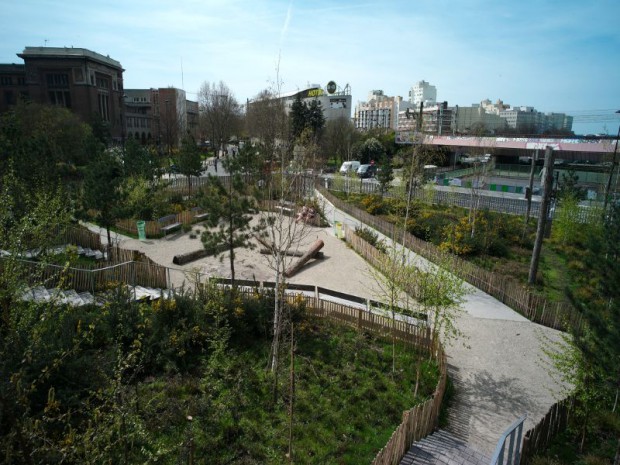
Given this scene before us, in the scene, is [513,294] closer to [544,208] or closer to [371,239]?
[544,208]

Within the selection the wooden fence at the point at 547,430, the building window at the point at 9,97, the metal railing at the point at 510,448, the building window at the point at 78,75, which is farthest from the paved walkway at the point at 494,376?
the building window at the point at 9,97

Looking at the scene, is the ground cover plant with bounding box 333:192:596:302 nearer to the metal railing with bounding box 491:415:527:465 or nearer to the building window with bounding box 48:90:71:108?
the metal railing with bounding box 491:415:527:465

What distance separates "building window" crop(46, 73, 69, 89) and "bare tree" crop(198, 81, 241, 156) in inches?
889

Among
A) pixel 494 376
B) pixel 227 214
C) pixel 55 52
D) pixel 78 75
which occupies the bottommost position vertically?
pixel 494 376

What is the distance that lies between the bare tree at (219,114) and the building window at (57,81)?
22.6 m

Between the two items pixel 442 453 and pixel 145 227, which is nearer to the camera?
pixel 442 453

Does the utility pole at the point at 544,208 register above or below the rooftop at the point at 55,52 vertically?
below

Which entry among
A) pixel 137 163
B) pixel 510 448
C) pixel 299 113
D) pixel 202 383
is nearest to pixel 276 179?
pixel 137 163

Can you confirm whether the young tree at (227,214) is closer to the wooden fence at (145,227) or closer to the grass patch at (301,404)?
the grass patch at (301,404)

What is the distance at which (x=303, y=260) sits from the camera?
826 inches

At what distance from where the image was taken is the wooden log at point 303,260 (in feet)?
65.3

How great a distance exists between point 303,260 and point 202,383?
11167 millimetres

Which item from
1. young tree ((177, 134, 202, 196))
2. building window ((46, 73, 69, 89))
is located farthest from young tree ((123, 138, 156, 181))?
building window ((46, 73, 69, 89))

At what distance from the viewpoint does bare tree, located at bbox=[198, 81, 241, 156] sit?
230 feet
